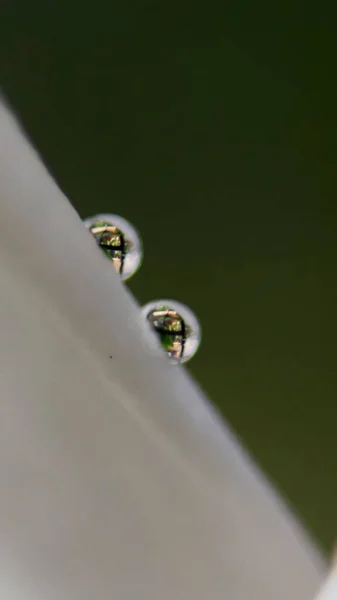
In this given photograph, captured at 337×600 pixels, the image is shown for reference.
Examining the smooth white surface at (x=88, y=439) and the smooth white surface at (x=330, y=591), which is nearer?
the smooth white surface at (x=88, y=439)

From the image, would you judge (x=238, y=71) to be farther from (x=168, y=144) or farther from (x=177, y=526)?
(x=177, y=526)

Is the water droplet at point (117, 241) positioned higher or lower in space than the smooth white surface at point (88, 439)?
higher

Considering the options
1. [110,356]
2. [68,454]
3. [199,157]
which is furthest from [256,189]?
[68,454]

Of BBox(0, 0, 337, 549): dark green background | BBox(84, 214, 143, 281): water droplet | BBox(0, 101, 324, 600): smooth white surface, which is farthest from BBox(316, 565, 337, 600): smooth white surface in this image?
BBox(84, 214, 143, 281): water droplet

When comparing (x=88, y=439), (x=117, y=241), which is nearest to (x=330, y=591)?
(x=88, y=439)

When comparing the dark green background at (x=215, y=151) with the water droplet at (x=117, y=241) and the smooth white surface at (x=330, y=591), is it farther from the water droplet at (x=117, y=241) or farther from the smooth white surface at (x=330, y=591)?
the smooth white surface at (x=330, y=591)

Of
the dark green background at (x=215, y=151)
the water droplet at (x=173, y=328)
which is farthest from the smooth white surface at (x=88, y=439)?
the dark green background at (x=215, y=151)
